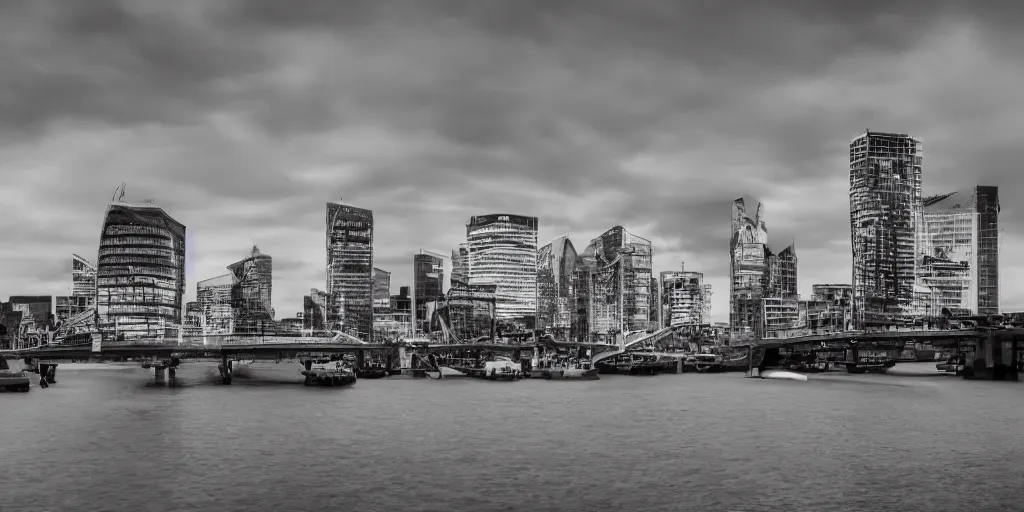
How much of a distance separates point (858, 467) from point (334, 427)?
166ft

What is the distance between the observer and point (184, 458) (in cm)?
6969

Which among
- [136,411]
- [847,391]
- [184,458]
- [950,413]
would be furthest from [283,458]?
[847,391]

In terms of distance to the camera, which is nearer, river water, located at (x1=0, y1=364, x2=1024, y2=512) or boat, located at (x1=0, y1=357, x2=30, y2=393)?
river water, located at (x1=0, y1=364, x2=1024, y2=512)

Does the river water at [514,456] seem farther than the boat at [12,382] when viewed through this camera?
No

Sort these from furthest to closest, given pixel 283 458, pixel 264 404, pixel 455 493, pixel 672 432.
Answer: pixel 264 404 < pixel 672 432 < pixel 283 458 < pixel 455 493

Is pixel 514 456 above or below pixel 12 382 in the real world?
above

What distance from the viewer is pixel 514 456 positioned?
231 feet

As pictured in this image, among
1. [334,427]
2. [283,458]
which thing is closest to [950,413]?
[334,427]

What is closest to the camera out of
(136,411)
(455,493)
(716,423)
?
(455,493)

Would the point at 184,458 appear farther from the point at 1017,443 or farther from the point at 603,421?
the point at 1017,443

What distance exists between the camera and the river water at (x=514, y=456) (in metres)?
52.7

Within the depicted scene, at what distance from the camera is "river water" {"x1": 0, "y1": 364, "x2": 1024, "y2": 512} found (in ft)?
173

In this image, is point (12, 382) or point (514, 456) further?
point (12, 382)

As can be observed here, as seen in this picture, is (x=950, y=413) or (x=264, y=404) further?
(x=264, y=404)
